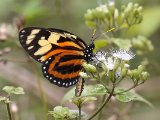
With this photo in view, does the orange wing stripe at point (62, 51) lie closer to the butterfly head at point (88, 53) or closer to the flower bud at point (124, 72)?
the butterfly head at point (88, 53)

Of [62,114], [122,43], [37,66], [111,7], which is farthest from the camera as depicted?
[37,66]

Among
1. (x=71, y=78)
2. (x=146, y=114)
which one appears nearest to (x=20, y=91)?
(x=71, y=78)

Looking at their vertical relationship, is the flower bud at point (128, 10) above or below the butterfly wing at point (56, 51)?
above

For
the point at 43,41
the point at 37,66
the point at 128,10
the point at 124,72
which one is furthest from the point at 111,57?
the point at 37,66

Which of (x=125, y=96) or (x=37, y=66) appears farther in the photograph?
(x=37, y=66)

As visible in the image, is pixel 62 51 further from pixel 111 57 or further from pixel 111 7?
pixel 111 57

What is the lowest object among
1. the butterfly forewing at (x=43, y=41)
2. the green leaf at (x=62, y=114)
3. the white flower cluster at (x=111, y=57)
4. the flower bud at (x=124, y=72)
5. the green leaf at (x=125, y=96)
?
the green leaf at (x=62, y=114)

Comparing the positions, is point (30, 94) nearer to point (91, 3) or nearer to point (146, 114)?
point (146, 114)

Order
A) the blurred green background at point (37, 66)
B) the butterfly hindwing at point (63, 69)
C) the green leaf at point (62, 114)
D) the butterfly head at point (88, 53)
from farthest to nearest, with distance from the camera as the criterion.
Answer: the blurred green background at point (37, 66), the butterfly hindwing at point (63, 69), the butterfly head at point (88, 53), the green leaf at point (62, 114)

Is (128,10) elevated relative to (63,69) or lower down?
elevated

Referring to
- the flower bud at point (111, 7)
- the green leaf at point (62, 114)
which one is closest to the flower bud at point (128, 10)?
the flower bud at point (111, 7)
